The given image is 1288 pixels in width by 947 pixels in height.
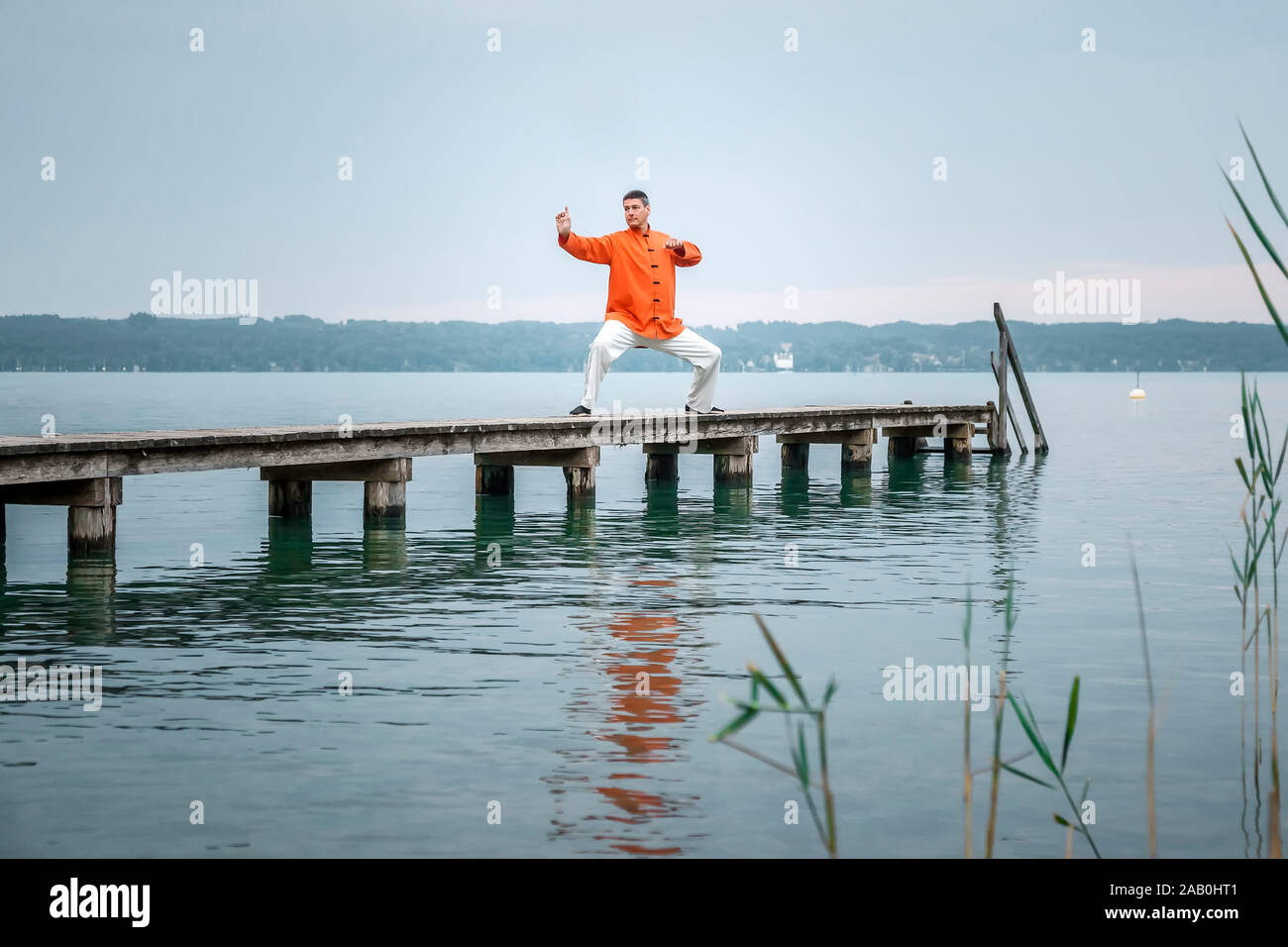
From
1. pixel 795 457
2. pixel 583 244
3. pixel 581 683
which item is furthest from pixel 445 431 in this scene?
pixel 795 457

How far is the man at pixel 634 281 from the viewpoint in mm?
17406

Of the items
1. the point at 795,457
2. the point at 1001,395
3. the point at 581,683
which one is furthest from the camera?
the point at 1001,395

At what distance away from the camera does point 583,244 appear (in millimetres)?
17109

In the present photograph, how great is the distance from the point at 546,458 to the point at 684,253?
3597mm

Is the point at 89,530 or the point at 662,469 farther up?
the point at 662,469

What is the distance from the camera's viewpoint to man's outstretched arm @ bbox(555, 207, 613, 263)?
1658 cm

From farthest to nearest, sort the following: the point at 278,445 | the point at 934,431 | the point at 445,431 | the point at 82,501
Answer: the point at 934,431, the point at 445,431, the point at 278,445, the point at 82,501

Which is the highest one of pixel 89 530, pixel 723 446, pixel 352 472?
pixel 723 446

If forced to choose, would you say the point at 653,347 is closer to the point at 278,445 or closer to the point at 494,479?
the point at 494,479

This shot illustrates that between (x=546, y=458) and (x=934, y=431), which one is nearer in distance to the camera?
(x=546, y=458)

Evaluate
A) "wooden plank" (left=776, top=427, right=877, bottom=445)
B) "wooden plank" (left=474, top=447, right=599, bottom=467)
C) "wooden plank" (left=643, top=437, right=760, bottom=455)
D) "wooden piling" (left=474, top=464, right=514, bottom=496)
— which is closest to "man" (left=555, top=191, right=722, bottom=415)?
"wooden plank" (left=474, top=447, right=599, bottom=467)

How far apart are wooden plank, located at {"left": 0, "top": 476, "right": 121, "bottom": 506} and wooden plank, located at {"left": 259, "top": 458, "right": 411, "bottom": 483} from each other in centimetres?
320

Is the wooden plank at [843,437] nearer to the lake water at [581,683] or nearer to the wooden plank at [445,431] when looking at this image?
the wooden plank at [445,431]
